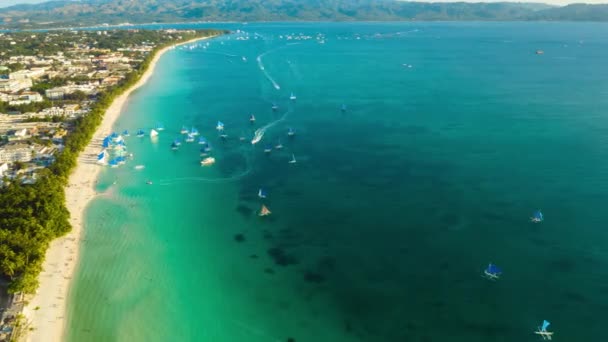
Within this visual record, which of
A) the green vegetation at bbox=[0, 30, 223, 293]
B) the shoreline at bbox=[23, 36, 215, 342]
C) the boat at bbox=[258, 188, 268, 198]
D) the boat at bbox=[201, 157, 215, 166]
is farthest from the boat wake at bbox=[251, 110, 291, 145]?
the green vegetation at bbox=[0, 30, 223, 293]

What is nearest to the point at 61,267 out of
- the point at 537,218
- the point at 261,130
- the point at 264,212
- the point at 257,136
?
the point at 264,212

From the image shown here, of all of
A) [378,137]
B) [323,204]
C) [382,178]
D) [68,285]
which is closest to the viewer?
[68,285]

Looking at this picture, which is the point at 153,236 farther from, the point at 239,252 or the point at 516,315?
the point at 516,315

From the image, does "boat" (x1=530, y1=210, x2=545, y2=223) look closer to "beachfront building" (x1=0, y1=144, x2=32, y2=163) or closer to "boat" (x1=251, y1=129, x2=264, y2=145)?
"boat" (x1=251, y1=129, x2=264, y2=145)

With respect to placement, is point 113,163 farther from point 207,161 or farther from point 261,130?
point 261,130

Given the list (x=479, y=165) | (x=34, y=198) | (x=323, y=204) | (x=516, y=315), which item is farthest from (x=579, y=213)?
(x=34, y=198)

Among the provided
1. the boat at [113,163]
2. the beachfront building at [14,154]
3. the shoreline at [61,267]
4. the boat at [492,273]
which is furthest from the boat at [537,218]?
the beachfront building at [14,154]

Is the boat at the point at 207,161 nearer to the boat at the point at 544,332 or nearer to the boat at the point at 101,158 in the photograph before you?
the boat at the point at 101,158
